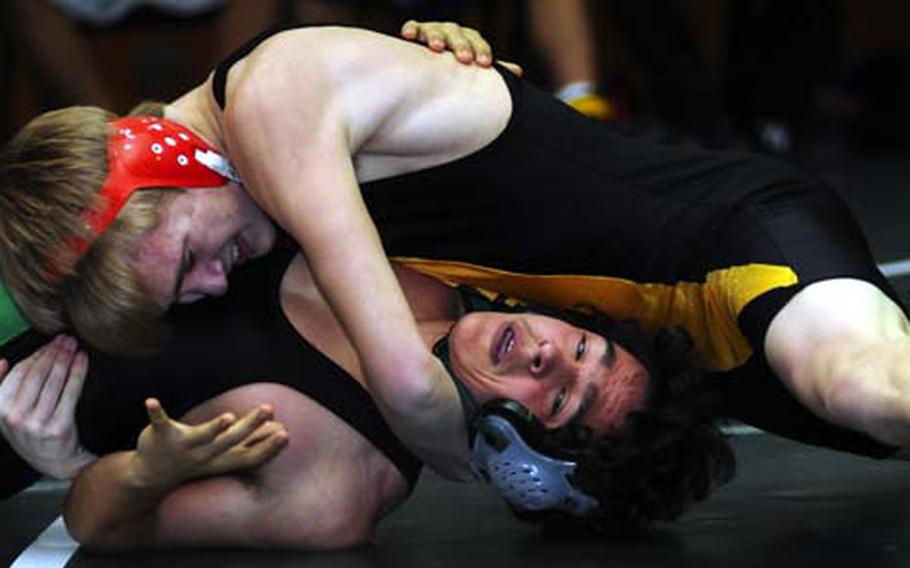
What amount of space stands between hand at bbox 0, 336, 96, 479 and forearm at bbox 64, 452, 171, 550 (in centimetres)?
6

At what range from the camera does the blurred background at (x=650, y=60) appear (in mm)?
5609

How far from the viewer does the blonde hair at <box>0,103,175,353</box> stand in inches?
119

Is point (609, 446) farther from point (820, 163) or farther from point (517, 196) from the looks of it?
point (820, 163)

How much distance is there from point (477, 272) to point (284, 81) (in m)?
0.37

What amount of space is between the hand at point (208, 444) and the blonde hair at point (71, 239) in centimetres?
16

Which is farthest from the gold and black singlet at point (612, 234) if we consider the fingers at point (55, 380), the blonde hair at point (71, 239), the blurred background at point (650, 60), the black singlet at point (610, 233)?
the blurred background at point (650, 60)

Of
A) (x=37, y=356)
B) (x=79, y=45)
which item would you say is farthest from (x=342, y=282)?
(x=79, y=45)

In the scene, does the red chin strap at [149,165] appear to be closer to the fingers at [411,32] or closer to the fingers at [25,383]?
the fingers at [25,383]

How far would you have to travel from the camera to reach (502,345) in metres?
2.97

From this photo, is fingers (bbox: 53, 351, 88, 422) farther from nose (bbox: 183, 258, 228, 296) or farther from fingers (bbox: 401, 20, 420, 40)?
fingers (bbox: 401, 20, 420, 40)

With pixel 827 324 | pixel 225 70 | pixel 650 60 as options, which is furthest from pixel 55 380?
pixel 650 60

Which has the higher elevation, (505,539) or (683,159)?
(683,159)

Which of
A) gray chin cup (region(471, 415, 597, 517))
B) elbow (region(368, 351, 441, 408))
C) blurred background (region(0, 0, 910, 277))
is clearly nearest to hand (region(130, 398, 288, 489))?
elbow (region(368, 351, 441, 408))

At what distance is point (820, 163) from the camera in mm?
7352
